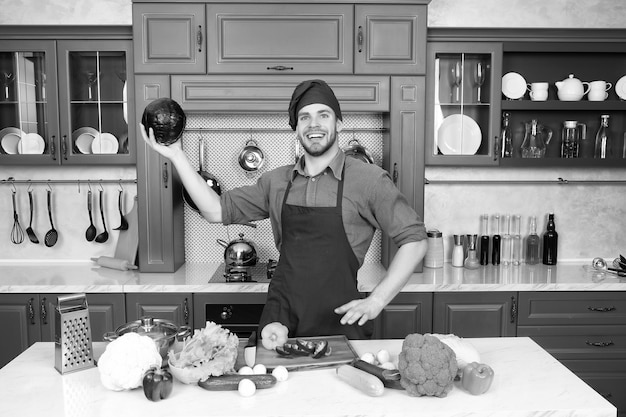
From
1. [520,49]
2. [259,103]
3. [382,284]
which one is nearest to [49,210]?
[259,103]

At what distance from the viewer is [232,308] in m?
3.34

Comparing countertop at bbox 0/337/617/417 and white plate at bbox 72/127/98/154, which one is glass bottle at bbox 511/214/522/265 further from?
white plate at bbox 72/127/98/154

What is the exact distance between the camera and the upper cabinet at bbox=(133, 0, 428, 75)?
3.41 metres

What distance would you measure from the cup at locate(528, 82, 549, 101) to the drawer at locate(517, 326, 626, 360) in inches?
57.1

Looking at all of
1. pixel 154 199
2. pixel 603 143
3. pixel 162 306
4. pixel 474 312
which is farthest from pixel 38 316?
pixel 603 143

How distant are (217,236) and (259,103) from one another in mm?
1022

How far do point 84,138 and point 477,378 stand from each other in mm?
2973

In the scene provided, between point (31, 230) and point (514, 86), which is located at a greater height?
point (514, 86)

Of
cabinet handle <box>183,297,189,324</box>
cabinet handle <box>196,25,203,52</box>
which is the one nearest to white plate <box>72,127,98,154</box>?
cabinet handle <box>196,25,203,52</box>

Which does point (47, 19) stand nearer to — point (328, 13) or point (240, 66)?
point (240, 66)

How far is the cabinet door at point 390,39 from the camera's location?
344 cm

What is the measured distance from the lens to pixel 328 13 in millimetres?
3424

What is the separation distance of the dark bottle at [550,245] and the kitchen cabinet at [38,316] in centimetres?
269

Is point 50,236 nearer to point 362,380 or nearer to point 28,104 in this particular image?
point 28,104
